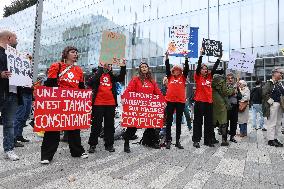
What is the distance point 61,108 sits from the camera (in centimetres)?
551

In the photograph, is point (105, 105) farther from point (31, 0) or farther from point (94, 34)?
point (31, 0)

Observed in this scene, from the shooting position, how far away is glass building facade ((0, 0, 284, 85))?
24.8m

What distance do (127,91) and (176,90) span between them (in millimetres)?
1006

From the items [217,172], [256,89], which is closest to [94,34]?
[256,89]

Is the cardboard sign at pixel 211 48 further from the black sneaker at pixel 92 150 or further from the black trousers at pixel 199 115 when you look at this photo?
the black sneaker at pixel 92 150

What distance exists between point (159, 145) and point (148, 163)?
68.3 inches

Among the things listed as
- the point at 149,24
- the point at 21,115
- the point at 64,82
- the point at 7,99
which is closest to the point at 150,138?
the point at 64,82

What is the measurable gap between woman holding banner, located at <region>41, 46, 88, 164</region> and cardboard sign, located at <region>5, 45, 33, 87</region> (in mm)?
437

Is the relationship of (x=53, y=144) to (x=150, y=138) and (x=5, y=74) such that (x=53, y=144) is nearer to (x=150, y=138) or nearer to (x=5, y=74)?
(x=5, y=74)

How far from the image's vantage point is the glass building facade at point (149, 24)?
2477 cm

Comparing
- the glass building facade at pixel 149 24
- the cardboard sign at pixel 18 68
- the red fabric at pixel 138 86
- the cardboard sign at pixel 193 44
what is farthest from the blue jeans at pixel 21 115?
the glass building facade at pixel 149 24

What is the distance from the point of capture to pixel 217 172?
4.98 meters

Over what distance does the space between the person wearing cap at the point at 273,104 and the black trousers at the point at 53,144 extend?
4568 millimetres

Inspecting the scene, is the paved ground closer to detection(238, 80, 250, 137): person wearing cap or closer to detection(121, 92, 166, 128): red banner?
detection(121, 92, 166, 128): red banner
